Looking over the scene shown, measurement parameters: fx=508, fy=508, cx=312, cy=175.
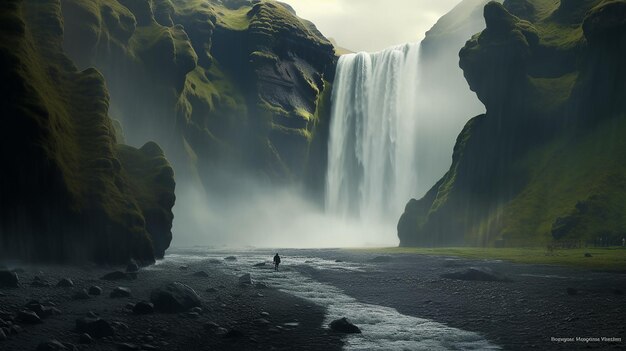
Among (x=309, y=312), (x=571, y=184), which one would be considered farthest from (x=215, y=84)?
(x=309, y=312)

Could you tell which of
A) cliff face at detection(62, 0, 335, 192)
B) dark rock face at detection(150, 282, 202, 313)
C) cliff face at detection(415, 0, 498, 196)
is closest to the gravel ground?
dark rock face at detection(150, 282, 202, 313)

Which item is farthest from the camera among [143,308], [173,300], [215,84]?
[215,84]

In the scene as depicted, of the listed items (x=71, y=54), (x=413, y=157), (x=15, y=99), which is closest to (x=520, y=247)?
(x=413, y=157)

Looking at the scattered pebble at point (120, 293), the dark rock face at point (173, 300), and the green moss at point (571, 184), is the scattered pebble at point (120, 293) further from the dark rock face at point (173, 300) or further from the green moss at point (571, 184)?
the green moss at point (571, 184)

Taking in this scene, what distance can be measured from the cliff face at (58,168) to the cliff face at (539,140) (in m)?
70.4

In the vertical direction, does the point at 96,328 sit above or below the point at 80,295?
below

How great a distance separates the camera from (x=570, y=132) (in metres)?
115

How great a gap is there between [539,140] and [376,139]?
5581 cm

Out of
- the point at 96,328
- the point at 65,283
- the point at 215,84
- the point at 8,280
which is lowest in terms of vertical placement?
the point at 96,328

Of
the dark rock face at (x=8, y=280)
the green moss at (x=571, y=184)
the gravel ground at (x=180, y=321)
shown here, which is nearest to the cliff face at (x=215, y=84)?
the green moss at (x=571, y=184)

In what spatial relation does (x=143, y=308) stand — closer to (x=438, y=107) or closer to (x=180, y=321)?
(x=180, y=321)

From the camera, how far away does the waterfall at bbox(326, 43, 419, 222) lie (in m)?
163

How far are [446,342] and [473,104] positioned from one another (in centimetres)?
17556

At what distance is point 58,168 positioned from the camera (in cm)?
4922
